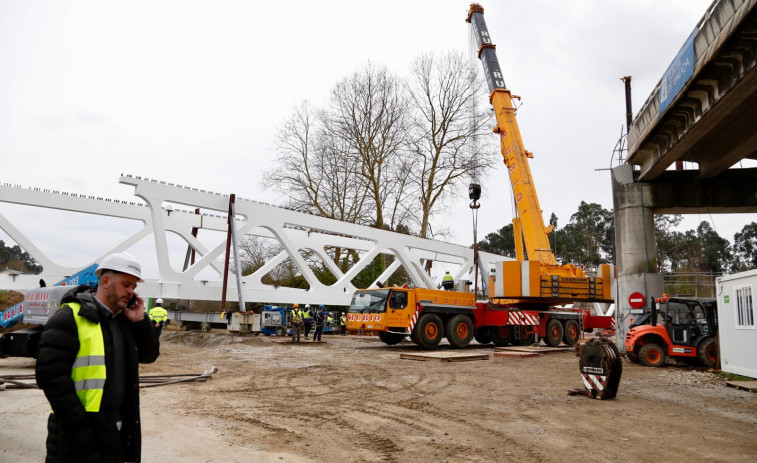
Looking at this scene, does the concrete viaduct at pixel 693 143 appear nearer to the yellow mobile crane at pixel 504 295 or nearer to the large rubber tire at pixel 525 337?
the yellow mobile crane at pixel 504 295

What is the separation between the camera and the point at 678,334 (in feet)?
40.9

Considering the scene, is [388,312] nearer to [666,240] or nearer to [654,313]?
[654,313]

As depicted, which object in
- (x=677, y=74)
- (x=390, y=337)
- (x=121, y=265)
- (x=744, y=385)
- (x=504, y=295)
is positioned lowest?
(x=744, y=385)

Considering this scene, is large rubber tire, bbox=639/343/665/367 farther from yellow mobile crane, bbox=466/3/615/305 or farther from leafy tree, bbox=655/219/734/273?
leafy tree, bbox=655/219/734/273

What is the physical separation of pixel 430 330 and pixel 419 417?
10156 mm

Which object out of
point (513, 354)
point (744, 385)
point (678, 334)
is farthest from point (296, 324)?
point (744, 385)

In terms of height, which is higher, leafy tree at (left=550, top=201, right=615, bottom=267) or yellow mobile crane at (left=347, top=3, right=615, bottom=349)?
leafy tree at (left=550, top=201, right=615, bottom=267)

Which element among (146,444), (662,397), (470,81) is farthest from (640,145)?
(470,81)

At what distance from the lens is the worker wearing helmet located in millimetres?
2465

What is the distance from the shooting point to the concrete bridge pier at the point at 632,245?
14531 millimetres

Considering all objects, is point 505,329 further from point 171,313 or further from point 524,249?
point 171,313

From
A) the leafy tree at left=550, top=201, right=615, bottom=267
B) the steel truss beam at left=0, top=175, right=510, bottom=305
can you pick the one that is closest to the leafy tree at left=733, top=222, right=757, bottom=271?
the leafy tree at left=550, top=201, right=615, bottom=267

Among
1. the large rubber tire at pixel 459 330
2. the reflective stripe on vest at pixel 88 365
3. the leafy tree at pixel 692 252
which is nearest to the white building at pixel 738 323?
the reflective stripe on vest at pixel 88 365

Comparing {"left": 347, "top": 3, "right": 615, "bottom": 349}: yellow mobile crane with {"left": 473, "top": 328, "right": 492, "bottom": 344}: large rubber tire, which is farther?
{"left": 473, "top": 328, "right": 492, "bottom": 344}: large rubber tire
